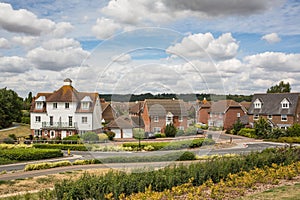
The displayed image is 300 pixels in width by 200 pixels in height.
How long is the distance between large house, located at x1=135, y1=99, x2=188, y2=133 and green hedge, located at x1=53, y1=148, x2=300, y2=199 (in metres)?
3.26

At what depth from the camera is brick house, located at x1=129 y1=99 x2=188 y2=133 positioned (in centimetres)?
1612

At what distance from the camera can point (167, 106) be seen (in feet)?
54.0

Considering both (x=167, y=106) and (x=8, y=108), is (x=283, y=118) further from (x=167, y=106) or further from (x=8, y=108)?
(x=8, y=108)

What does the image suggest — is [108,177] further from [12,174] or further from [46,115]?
[46,115]

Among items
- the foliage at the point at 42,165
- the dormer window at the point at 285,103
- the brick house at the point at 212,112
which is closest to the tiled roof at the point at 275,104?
the dormer window at the point at 285,103

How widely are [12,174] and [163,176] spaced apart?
13.5 m

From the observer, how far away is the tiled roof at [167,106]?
1603cm

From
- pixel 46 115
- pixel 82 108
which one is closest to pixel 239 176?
pixel 82 108

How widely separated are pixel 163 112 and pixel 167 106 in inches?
81.1

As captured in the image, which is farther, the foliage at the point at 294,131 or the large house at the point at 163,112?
the foliage at the point at 294,131

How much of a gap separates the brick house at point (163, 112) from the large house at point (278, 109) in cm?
3749

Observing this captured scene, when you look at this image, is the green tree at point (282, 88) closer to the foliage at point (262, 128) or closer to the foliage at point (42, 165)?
the foliage at point (262, 128)

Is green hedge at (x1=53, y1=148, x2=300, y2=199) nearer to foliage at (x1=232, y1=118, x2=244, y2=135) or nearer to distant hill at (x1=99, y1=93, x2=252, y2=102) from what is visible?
distant hill at (x1=99, y1=93, x2=252, y2=102)

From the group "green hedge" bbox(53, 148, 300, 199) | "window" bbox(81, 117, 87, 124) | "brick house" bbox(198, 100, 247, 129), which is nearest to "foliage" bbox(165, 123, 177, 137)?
"brick house" bbox(198, 100, 247, 129)
